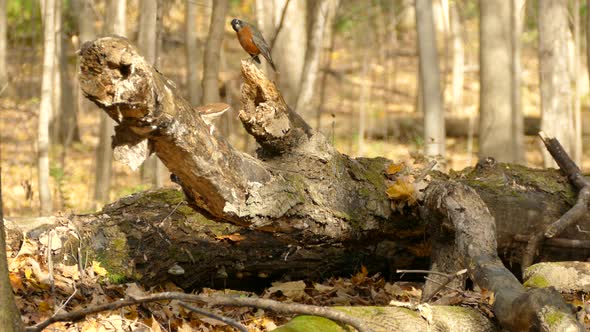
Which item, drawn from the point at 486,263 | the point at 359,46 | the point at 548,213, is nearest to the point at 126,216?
the point at 486,263

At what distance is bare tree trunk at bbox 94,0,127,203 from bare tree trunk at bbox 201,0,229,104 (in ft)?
3.89

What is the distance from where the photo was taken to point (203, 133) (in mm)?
4207

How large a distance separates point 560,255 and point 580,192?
499 mm

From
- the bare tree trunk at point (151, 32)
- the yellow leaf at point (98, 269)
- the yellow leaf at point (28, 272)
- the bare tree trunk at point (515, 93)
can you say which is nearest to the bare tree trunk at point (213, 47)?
the bare tree trunk at point (151, 32)

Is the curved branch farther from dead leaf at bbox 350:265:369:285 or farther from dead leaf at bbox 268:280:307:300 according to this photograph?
dead leaf at bbox 268:280:307:300

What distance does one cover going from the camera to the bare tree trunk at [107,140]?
10.4 metres

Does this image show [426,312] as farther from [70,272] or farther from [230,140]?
[230,140]

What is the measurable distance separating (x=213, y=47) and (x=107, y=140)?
2073 millimetres

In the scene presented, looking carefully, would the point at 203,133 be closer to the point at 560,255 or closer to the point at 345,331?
the point at 345,331

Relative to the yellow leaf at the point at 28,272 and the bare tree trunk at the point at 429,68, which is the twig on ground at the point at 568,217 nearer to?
the yellow leaf at the point at 28,272

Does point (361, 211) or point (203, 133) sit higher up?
point (203, 133)

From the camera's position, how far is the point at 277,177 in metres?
4.86

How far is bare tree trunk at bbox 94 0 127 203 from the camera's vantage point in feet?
34.2

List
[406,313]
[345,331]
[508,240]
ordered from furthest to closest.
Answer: [508,240]
[406,313]
[345,331]
